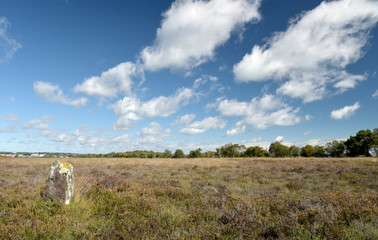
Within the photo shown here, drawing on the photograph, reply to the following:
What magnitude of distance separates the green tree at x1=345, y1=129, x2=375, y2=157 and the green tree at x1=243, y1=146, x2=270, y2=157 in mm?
25378

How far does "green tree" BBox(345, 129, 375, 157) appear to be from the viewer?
53875mm

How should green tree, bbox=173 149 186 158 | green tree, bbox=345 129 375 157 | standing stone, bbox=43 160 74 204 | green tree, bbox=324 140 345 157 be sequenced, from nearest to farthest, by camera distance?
standing stone, bbox=43 160 74 204 → green tree, bbox=345 129 375 157 → green tree, bbox=324 140 345 157 → green tree, bbox=173 149 186 158

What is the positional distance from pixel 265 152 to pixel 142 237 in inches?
3027

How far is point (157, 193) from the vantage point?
7.01m

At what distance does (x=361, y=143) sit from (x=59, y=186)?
244 ft

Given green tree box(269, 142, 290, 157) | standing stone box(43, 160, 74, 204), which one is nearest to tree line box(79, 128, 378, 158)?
green tree box(269, 142, 290, 157)

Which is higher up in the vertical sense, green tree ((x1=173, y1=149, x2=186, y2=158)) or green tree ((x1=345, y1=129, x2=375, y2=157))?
green tree ((x1=345, y1=129, x2=375, y2=157))

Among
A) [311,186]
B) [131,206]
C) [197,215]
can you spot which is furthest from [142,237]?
[311,186]

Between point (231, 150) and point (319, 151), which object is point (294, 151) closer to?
→ point (319, 151)

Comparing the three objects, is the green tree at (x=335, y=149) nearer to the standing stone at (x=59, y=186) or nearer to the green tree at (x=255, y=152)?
the green tree at (x=255, y=152)

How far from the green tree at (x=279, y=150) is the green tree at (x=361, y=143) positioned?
1858 centimetres

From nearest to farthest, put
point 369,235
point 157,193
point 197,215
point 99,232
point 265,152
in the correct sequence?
point 369,235 < point 99,232 < point 197,215 < point 157,193 < point 265,152

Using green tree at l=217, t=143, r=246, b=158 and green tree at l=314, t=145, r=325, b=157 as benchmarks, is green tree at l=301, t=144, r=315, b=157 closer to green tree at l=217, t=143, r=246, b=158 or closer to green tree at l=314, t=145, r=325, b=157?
green tree at l=314, t=145, r=325, b=157

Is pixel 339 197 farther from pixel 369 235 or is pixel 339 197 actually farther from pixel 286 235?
pixel 286 235
